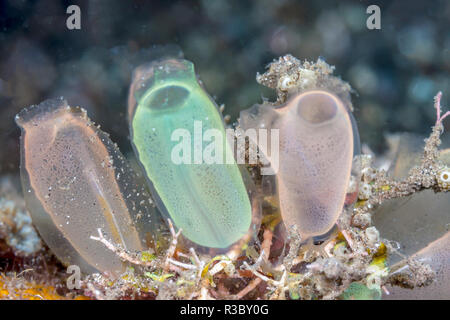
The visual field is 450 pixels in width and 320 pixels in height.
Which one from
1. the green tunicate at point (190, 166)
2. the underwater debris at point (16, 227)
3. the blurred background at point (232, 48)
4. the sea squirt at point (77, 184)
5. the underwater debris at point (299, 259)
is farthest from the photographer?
the blurred background at point (232, 48)

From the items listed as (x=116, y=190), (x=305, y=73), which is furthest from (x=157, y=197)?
(x=305, y=73)

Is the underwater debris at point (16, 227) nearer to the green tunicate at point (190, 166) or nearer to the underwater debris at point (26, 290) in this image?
the underwater debris at point (26, 290)

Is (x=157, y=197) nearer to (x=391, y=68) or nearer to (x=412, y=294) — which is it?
(x=412, y=294)

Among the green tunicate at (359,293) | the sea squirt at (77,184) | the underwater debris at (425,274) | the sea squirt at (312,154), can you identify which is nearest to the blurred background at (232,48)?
the sea squirt at (77,184)

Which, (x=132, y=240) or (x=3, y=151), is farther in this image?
(x=3, y=151)

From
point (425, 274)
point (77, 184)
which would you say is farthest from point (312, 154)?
point (77, 184)

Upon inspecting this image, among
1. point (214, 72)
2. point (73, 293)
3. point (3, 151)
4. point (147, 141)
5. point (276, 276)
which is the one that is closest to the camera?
point (276, 276)
